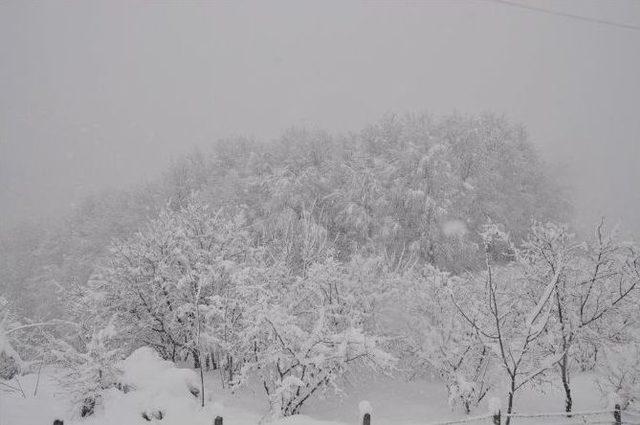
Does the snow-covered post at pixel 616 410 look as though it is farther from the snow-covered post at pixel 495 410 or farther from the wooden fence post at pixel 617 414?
the snow-covered post at pixel 495 410

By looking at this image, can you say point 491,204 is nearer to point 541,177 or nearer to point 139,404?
point 541,177


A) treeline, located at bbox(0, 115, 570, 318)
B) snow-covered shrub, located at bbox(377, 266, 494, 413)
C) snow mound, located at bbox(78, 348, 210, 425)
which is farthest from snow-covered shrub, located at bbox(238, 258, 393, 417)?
treeline, located at bbox(0, 115, 570, 318)

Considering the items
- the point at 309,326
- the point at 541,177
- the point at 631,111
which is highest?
the point at 631,111

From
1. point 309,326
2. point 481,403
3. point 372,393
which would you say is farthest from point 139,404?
point 481,403

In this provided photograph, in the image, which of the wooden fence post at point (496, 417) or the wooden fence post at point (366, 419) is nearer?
the wooden fence post at point (366, 419)

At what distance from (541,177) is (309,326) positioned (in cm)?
2472

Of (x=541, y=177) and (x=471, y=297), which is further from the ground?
(x=541, y=177)

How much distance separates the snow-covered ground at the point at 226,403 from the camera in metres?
9.49

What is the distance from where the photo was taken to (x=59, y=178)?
5605 inches

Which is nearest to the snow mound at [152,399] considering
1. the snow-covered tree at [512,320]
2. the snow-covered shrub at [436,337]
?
the snow-covered shrub at [436,337]

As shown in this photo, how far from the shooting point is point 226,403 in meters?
10.9

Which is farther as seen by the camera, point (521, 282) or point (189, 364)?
point (189, 364)

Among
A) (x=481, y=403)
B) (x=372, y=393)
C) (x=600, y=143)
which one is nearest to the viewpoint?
(x=481, y=403)

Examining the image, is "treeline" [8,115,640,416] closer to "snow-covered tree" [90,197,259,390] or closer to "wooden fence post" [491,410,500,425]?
"snow-covered tree" [90,197,259,390]
